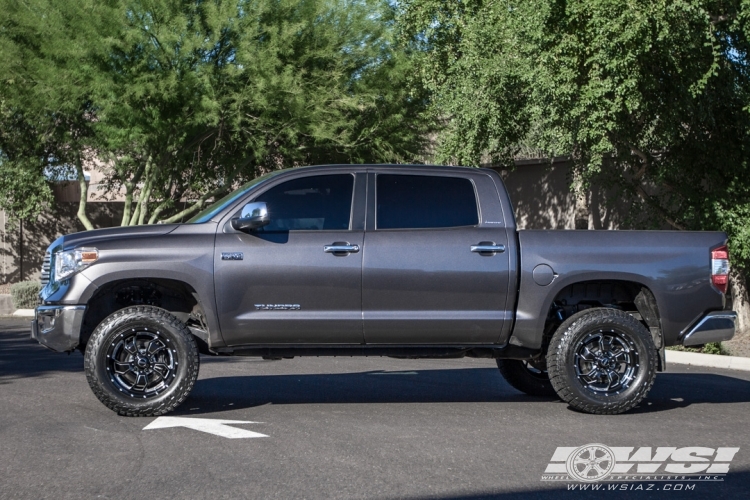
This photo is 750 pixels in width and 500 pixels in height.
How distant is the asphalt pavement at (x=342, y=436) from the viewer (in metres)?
5.79

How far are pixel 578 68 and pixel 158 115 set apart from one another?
9.34m

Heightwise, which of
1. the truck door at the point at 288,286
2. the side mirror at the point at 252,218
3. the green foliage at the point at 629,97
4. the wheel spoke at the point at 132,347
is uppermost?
the green foliage at the point at 629,97

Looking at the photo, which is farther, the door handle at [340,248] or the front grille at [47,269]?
the front grille at [47,269]

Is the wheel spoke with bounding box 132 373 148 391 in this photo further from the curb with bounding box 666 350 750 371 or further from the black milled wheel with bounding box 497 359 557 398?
the curb with bounding box 666 350 750 371

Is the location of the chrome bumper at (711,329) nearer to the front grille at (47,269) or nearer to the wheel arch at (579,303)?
the wheel arch at (579,303)

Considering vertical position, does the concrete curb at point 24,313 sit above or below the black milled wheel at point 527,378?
below

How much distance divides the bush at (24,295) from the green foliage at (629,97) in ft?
31.3

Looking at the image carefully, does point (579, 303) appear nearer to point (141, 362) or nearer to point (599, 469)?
point (599, 469)

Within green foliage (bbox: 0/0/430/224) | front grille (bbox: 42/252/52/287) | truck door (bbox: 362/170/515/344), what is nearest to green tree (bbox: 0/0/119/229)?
green foliage (bbox: 0/0/430/224)

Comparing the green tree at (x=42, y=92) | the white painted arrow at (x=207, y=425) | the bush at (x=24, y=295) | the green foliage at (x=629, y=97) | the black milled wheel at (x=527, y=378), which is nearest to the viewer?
the white painted arrow at (x=207, y=425)

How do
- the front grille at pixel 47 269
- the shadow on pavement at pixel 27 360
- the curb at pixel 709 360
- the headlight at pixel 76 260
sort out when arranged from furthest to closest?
the curb at pixel 709 360
the shadow on pavement at pixel 27 360
the front grille at pixel 47 269
the headlight at pixel 76 260

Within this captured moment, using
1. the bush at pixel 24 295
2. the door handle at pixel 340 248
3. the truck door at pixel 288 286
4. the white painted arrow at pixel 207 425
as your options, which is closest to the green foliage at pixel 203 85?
the bush at pixel 24 295

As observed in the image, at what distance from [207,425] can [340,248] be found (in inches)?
71.5

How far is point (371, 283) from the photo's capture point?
8242mm
